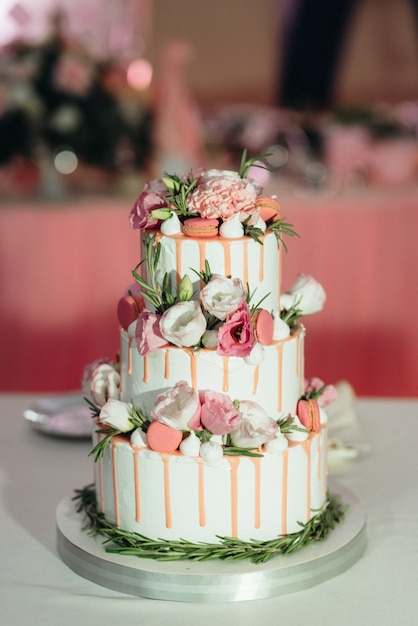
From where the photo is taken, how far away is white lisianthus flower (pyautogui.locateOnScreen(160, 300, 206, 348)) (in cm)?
130

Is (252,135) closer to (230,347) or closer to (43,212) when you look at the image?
(43,212)

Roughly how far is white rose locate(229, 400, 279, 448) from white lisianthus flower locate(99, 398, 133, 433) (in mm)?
146

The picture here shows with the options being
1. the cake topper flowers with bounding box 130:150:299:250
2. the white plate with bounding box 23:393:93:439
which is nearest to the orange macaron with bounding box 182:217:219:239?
the cake topper flowers with bounding box 130:150:299:250

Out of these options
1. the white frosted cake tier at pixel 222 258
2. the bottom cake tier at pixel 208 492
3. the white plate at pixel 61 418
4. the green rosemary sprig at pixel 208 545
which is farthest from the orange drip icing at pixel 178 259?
the white plate at pixel 61 418

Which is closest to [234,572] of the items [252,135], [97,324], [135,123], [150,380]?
[150,380]

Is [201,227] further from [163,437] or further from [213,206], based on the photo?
[163,437]

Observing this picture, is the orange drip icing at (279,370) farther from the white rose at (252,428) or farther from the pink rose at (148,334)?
the pink rose at (148,334)

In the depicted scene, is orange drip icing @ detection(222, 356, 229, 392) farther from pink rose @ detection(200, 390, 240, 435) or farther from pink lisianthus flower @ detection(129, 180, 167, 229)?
pink lisianthus flower @ detection(129, 180, 167, 229)

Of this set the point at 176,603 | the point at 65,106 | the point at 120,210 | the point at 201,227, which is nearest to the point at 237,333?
the point at 201,227

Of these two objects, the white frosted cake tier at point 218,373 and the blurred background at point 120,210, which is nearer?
the white frosted cake tier at point 218,373

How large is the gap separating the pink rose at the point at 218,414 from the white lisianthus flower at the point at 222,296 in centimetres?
12

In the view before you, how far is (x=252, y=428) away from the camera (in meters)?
1.35

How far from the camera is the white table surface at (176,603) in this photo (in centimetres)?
130

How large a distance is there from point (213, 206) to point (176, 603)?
1.71ft
